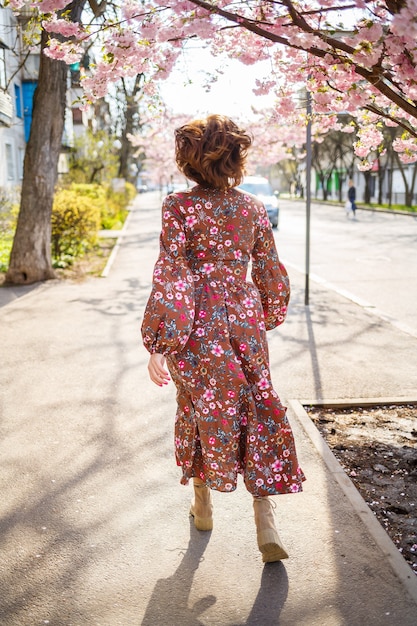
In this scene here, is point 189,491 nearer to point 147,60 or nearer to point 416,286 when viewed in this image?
point 147,60

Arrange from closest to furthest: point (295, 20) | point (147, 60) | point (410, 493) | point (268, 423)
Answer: point (268, 423) < point (295, 20) < point (410, 493) < point (147, 60)

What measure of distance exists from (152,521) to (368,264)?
12091 mm

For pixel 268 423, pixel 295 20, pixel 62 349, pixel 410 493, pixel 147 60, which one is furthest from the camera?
pixel 62 349

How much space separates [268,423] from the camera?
3.35 m

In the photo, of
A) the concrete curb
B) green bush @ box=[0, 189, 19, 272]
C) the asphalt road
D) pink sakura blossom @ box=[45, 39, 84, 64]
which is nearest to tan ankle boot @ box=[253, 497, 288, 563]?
the concrete curb

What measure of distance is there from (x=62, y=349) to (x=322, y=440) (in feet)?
12.2

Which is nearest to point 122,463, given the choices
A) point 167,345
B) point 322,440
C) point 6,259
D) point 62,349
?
point 322,440

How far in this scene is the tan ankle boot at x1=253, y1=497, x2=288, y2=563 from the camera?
10.8 feet

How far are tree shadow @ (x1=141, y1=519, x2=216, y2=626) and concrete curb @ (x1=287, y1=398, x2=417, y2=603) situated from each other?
2.69 ft

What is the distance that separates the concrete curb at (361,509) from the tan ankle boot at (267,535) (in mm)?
487

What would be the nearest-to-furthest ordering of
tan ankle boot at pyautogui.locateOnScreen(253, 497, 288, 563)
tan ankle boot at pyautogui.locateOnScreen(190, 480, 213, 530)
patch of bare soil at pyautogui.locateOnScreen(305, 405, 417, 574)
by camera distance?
tan ankle boot at pyautogui.locateOnScreen(253, 497, 288, 563)
tan ankle boot at pyautogui.locateOnScreen(190, 480, 213, 530)
patch of bare soil at pyautogui.locateOnScreen(305, 405, 417, 574)

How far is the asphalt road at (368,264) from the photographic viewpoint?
10.2 m

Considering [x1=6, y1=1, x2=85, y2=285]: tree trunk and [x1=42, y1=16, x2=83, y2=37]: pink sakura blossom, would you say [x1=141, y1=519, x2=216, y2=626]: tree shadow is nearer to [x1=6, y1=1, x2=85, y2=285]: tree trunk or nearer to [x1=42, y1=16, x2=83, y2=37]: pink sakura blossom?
[x1=42, y1=16, x2=83, y2=37]: pink sakura blossom

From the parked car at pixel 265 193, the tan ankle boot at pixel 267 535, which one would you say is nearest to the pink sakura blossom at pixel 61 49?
the tan ankle boot at pixel 267 535
